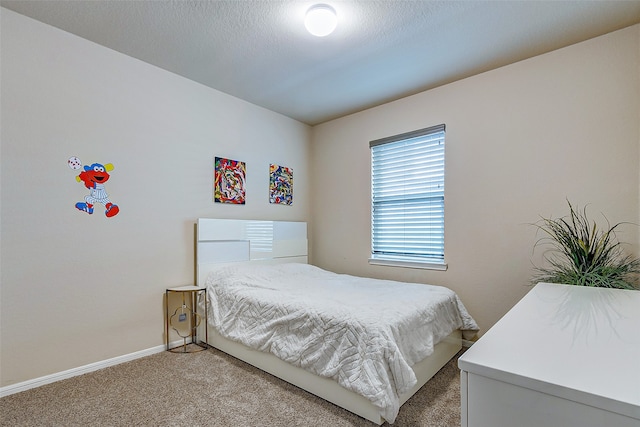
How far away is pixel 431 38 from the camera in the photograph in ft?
7.63

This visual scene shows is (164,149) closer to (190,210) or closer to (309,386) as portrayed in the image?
(190,210)

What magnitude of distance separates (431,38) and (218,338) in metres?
3.06

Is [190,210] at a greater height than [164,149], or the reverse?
[164,149]

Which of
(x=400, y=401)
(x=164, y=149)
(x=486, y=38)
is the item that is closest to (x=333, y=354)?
(x=400, y=401)

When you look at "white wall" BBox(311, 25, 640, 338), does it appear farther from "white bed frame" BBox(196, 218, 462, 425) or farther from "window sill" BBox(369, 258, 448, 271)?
"white bed frame" BBox(196, 218, 462, 425)

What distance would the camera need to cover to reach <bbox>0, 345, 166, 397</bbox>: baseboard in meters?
2.06

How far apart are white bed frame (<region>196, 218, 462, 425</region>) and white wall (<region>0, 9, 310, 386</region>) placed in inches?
7.2

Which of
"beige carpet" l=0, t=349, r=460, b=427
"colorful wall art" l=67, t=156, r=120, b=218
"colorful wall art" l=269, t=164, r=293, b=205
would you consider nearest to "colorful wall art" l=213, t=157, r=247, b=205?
"colorful wall art" l=269, t=164, r=293, b=205

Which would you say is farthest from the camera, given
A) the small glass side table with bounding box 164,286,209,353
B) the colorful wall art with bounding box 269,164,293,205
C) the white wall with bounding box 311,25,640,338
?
the colorful wall art with bounding box 269,164,293,205

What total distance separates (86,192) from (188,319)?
4.70ft

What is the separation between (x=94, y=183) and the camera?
244 cm

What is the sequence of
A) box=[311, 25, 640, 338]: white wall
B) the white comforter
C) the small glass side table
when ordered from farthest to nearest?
the small glass side table, box=[311, 25, 640, 338]: white wall, the white comforter

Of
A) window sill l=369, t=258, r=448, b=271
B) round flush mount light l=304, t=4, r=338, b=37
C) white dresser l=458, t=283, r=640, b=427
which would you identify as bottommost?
window sill l=369, t=258, r=448, b=271

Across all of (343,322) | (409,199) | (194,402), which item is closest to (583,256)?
(409,199)
